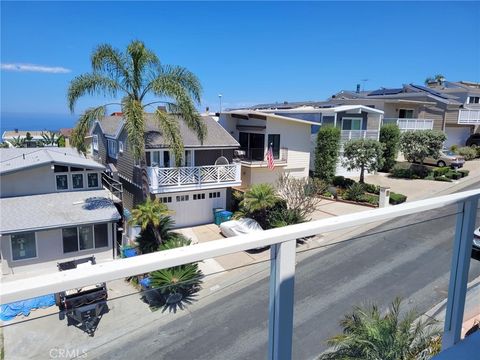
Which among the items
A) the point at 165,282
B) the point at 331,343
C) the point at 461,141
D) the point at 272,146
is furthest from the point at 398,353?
the point at 461,141

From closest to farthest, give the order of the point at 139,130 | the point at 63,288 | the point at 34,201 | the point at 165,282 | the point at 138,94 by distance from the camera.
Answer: the point at 63,288, the point at 165,282, the point at 139,130, the point at 138,94, the point at 34,201

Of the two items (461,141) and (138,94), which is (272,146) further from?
(461,141)

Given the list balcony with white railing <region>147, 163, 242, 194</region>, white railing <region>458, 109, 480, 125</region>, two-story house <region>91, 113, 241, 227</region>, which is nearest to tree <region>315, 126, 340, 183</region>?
two-story house <region>91, 113, 241, 227</region>

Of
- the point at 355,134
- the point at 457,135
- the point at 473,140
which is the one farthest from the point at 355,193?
the point at 473,140

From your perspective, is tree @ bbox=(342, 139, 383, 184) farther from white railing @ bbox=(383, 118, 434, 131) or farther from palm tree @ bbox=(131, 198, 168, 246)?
palm tree @ bbox=(131, 198, 168, 246)

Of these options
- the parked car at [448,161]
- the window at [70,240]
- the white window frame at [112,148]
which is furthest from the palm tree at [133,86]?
the parked car at [448,161]

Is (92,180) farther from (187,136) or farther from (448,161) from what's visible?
(448,161)
